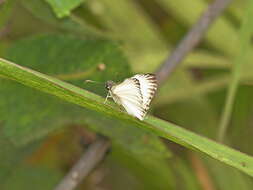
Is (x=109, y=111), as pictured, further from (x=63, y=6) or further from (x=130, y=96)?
(x=63, y=6)

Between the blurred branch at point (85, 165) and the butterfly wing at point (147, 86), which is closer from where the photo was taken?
the butterfly wing at point (147, 86)

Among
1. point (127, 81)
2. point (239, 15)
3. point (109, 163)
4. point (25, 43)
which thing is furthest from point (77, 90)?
point (239, 15)

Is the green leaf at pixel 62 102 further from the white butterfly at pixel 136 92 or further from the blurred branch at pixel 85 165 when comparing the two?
the white butterfly at pixel 136 92

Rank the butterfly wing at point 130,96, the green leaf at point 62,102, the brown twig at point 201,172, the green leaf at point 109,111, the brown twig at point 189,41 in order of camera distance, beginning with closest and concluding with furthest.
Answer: the green leaf at point 109,111 < the butterfly wing at point 130,96 < the green leaf at point 62,102 < the brown twig at point 189,41 < the brown twig at point 201,172

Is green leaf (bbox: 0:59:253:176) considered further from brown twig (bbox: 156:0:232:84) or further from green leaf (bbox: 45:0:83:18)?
brown twig (bbox: 156:0:232:84)

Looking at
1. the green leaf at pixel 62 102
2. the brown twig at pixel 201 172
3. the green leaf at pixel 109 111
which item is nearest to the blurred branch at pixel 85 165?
the green leaf at pixel 62 102
